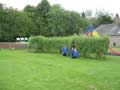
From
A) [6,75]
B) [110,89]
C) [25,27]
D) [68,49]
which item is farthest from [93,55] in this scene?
[25,27]

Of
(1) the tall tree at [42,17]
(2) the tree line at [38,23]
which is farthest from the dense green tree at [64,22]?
(1) the tall tree at [42,17]

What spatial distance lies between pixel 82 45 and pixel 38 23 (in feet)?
132

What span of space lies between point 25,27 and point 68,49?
1219 inches

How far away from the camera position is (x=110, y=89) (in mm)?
11086

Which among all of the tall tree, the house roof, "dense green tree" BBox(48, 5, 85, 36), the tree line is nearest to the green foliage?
the tree line

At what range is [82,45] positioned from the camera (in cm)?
3077

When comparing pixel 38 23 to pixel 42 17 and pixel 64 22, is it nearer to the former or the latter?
pixel 42 17

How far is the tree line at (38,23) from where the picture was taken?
58.2 metres

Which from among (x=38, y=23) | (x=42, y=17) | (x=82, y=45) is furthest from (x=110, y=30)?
(x=82, y=45)

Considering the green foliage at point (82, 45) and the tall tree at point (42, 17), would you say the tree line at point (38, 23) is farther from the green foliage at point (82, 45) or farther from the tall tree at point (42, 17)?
the green foliage at point (82, 45)

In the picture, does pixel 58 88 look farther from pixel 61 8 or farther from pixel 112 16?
pixel 112 16

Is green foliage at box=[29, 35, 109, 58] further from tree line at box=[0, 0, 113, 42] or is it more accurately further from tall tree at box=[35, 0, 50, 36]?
tall tree at box=[35, 0, 50, 36]

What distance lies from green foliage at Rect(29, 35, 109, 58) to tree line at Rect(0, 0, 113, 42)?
21.9m

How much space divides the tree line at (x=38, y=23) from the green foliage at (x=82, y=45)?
21865 mm
